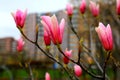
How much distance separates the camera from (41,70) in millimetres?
42656

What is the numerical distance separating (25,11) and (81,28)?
35.4 metres

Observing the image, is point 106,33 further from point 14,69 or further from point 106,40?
point 14,69

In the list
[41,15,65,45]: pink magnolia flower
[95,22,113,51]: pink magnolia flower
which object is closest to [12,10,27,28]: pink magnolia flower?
[41,15,65,45]: pink magnolia flower

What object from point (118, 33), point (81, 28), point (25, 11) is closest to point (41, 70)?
point (81, 28)

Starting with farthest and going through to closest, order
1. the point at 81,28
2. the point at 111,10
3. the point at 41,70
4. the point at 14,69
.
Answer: the point at 14,69
the point at 41,70
the point at 81,28
the point at 111,10

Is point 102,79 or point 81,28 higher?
point 102,79

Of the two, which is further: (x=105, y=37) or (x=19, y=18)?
(x=19, y=18)

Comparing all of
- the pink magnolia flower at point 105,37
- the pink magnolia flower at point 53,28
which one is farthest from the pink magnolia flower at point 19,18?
the pink magnolia flower at point 105,37

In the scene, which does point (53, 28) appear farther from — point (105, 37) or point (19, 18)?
point (19, 18)

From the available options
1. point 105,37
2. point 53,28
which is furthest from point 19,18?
point 105,37

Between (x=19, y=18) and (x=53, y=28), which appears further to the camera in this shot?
(x=19, y=18)

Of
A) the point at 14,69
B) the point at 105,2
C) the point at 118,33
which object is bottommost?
the point at 14,69

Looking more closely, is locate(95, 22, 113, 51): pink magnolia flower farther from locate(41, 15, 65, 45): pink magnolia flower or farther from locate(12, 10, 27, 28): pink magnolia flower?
locate(12, 10, 27, 28): pink magnolia flower

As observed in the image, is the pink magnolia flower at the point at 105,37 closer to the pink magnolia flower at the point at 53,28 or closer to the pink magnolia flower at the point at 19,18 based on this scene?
the pink magnolia flower at the point at 53,28
